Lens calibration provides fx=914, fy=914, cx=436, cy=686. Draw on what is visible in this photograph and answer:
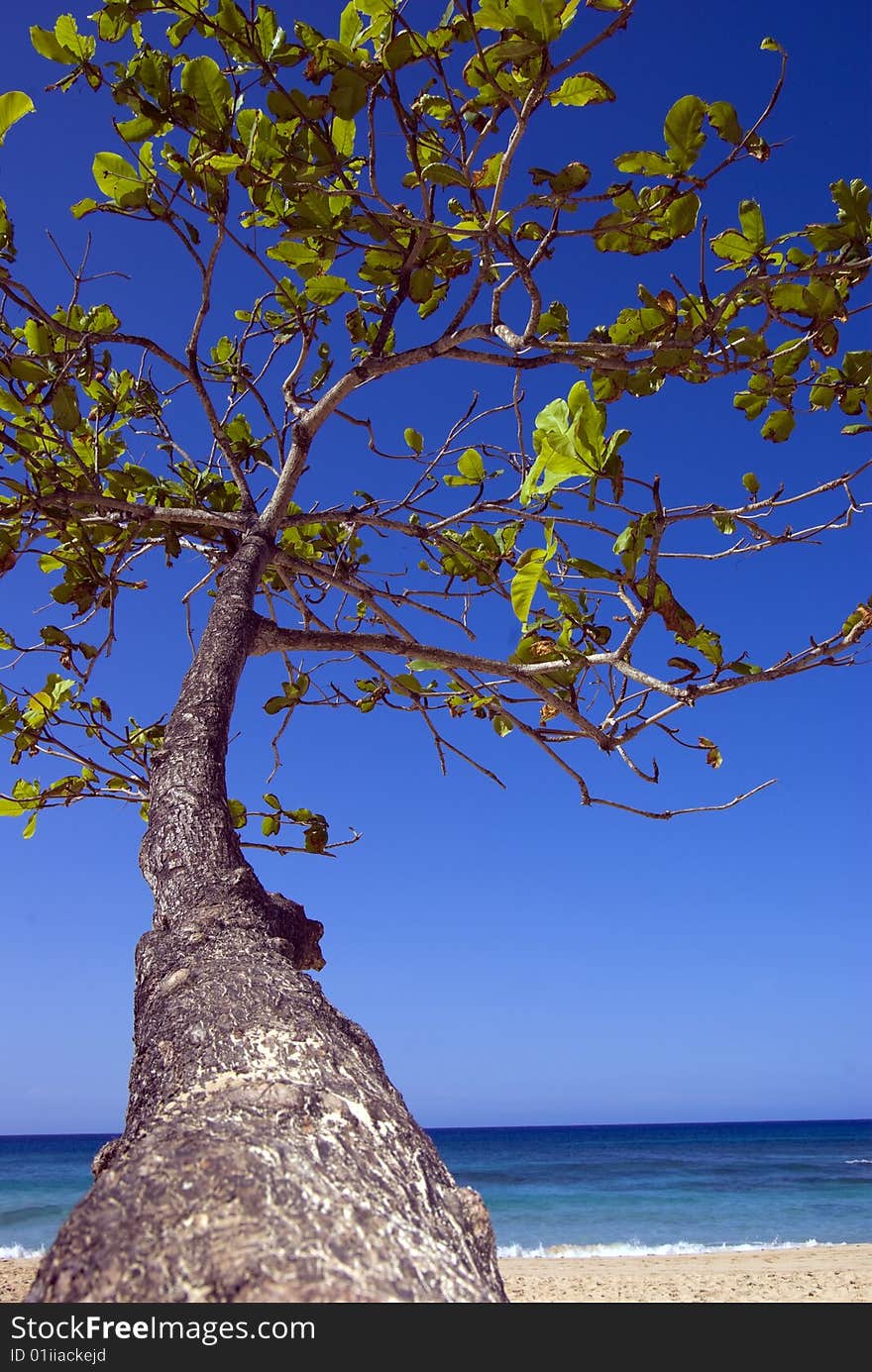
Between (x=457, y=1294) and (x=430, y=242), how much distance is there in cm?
183

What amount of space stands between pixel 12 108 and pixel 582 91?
0.96 meters

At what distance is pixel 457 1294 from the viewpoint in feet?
1.97

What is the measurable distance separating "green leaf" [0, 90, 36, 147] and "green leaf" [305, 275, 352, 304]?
546mm

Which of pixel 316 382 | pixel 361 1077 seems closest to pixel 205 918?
pixel 361 1077

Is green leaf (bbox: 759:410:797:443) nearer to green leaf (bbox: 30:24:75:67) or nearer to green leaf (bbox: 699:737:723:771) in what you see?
green leaf (bbox: 699:737:723:771)

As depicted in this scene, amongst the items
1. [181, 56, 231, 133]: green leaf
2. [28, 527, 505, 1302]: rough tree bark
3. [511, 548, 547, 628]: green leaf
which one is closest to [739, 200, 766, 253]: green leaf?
[511, 548, 547, 628]: green leaf

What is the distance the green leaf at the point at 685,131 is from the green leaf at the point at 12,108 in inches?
42.4

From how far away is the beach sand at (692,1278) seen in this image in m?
8.87

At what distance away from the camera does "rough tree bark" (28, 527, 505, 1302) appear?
0.58 m

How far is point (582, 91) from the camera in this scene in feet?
4.94

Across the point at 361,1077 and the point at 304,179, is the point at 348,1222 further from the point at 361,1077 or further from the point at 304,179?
the point at 304,179

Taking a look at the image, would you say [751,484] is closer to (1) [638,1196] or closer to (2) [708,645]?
(2) [708,645]

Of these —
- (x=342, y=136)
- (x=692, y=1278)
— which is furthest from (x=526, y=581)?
(x=692, y=1278)
